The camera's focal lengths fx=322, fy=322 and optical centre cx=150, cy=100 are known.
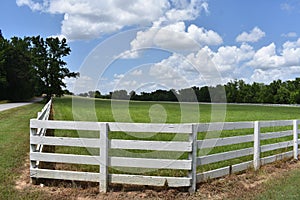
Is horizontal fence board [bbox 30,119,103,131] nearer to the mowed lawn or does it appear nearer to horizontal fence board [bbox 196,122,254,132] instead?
horizontal fence board [bbox 196,122,254,132]

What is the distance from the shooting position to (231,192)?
18.8ft

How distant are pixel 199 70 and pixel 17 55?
56869mm

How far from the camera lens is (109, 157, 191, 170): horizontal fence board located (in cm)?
553

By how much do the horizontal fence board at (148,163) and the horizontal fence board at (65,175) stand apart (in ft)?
1.40

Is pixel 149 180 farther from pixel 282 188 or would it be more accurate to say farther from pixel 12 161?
pixel 12 161

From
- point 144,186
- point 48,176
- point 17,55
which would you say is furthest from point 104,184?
point 17,55

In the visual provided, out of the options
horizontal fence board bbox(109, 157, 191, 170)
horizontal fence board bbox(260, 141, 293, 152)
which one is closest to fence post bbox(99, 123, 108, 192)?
horizontal fence board bbox(109, 157, 191, 170)

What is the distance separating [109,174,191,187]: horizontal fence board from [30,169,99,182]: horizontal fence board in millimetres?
343

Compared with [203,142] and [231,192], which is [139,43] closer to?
[203,142]

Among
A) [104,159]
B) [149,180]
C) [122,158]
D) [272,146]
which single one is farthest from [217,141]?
[272,146]

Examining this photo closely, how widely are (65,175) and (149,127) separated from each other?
1749 mm

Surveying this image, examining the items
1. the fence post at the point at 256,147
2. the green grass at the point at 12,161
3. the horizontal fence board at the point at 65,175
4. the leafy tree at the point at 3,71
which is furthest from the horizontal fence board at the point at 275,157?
the leafy tree at the point at 3,71

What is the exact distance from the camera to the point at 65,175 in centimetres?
576

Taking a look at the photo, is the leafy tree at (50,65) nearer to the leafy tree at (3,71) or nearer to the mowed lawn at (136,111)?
the leafy tree at (3,71)
